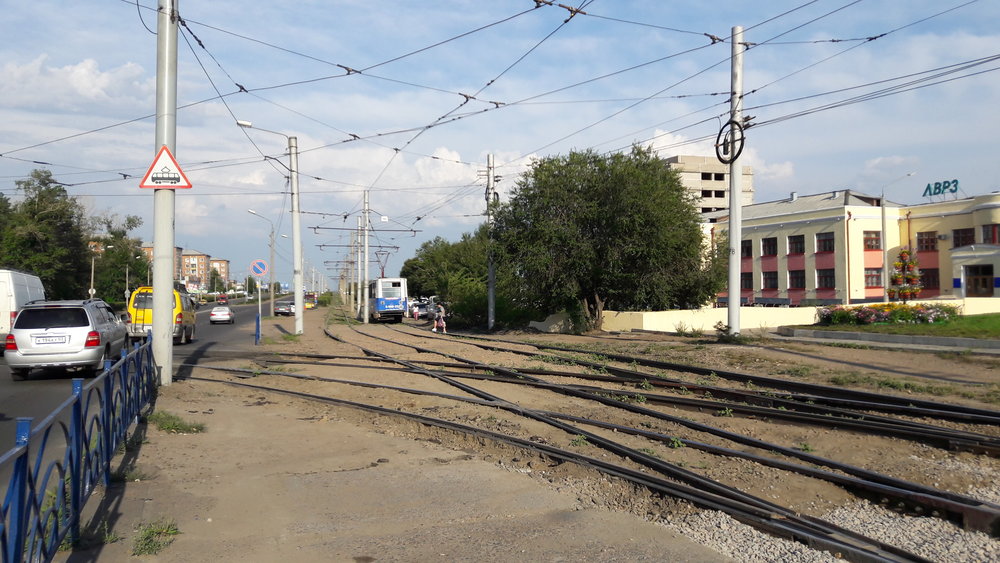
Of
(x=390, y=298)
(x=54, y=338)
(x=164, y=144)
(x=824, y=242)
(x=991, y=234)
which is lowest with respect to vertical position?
(x=54, y=338)

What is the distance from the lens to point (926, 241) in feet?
178

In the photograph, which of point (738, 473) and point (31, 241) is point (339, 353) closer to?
point (738, 473)

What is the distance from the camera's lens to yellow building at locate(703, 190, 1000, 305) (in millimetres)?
49156

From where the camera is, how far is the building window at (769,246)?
5859 cm

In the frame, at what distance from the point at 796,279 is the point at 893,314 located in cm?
3234

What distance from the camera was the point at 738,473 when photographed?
293 inches

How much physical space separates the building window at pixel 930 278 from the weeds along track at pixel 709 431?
151 ft

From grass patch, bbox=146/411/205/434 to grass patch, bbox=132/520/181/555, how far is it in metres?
4.38

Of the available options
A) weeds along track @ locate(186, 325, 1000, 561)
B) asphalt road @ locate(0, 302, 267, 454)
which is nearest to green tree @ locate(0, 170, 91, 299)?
asphalt road @ locate(0, 302, 267, 454)

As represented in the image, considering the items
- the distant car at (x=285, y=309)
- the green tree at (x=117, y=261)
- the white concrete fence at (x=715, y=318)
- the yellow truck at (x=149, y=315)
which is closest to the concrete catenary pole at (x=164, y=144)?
the yellow truck at (x=149, y=315)

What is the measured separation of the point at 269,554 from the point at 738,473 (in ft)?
15.5

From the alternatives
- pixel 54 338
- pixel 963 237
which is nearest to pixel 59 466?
pixel 54 338

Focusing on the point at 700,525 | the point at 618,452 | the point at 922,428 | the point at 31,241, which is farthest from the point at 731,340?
the point at 31,241

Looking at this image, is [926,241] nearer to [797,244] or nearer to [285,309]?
[797,244]
